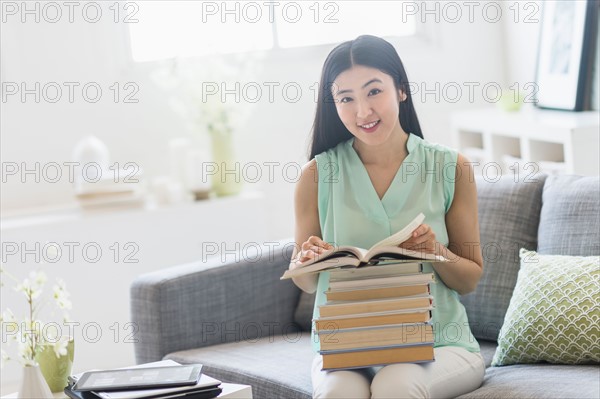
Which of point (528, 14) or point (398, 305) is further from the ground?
point (528, 14)

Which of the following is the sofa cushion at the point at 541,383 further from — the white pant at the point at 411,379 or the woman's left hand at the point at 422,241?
the woman's left hand at the point at 422,241

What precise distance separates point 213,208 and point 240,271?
1.07m

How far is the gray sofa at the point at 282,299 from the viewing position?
7.59 feet

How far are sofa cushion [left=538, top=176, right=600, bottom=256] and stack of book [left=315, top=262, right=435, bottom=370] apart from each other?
0.54m

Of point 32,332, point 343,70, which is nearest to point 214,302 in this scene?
point 32,332

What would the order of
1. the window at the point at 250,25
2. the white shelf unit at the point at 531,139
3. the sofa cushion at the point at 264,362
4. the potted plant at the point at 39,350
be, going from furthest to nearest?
1. the window at the point at 250,25
2. the white shelf unit at the point at 531,139
3. the sofa cushion at the point at 264,362
4. the potted plant at the point at 39,350

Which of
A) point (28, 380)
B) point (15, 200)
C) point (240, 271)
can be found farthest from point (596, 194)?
point (15, 200)

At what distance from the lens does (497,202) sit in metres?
2.53

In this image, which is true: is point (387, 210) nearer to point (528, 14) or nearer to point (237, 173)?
point (237, 173)

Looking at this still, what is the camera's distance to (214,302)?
8.68 ft

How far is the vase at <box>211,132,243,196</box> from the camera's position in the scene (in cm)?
379

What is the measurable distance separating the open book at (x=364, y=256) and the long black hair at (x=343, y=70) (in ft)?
1.47

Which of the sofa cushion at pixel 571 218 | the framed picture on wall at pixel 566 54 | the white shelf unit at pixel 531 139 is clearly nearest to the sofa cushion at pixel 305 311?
the sofa cushion at pixel 571 218

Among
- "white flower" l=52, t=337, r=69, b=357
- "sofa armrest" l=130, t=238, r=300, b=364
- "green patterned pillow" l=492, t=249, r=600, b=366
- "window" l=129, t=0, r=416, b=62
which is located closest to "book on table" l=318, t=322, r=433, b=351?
"green patterned pillow" l=492, t=249, r=600, b=366
